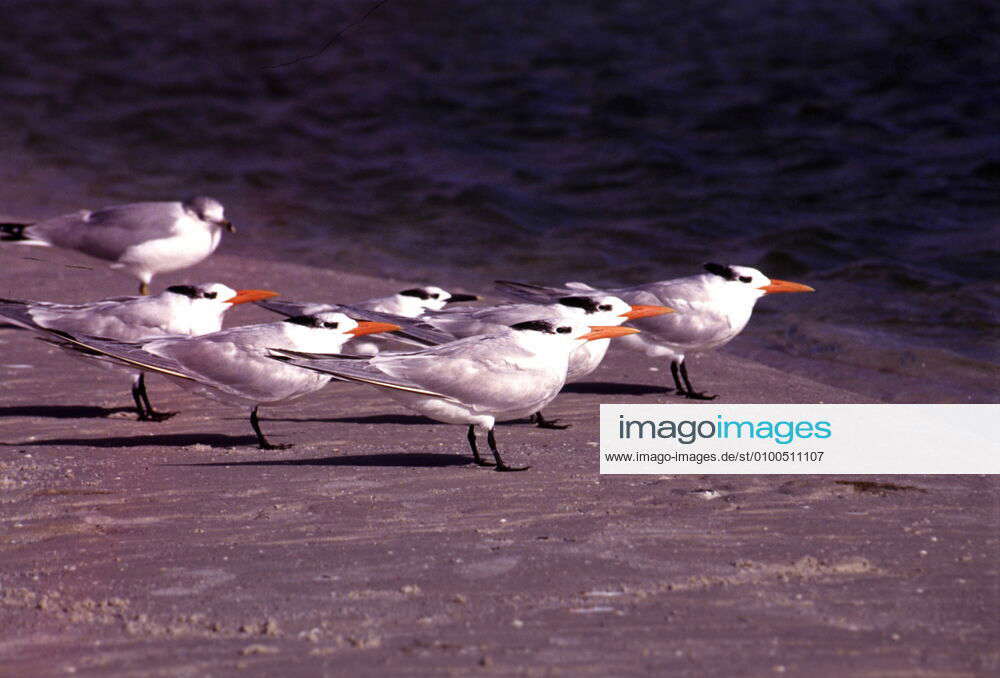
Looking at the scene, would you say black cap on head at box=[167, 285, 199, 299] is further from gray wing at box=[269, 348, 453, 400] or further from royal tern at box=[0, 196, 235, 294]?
royal tern at box=[0, 196, 235, 294]

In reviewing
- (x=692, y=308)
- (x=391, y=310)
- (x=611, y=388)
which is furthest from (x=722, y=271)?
(x=391, y=310)

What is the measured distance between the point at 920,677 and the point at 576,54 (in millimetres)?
15276

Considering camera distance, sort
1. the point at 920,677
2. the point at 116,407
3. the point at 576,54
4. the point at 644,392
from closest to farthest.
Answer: the point at 920,677
the point at 116,407
the point at 644,392
the point at 576,54

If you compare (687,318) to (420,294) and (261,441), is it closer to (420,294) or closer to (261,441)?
(420,294)

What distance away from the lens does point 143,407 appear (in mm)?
6727

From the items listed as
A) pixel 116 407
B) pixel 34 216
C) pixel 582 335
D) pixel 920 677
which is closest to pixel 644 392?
pixel 582 335

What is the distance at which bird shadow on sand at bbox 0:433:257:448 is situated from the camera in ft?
19.4

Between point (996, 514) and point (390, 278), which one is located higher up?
point (996, 514)

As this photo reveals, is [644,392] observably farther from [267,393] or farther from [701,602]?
[701,602]

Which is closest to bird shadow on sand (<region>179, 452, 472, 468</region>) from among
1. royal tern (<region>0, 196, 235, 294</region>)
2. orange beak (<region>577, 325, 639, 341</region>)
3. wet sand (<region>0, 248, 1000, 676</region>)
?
wet sand (<region>0, 248, 1000, 676</region>)

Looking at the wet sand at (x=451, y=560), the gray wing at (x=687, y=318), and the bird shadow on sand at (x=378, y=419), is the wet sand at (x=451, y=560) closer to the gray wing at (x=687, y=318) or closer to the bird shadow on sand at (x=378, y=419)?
the bird shadow on sand at (x=378, y=419)

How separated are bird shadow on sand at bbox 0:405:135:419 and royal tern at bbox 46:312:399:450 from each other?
1.83 ft

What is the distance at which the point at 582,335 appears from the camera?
18.4 ft

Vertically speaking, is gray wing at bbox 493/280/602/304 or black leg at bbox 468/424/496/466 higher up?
gray wing at bbox 493/280/602/304
